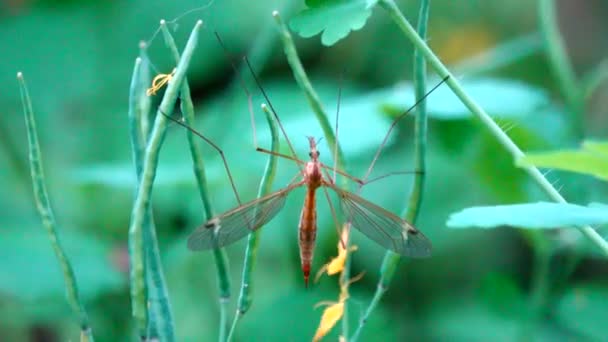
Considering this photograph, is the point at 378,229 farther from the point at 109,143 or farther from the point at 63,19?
the point at 63,19

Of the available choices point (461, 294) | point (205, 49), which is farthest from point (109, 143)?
point (461, 294)

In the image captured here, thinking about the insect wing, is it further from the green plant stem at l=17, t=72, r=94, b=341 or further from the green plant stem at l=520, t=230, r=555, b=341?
the green plant stem at l=520, t=230, r=555, b=341

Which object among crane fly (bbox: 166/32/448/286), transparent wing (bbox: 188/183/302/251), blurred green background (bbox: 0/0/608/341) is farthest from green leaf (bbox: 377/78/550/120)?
transparent wing (bbox: 188/183/302/251)

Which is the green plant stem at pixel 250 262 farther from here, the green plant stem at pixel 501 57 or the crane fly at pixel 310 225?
the green plant stem at pixel 501 57

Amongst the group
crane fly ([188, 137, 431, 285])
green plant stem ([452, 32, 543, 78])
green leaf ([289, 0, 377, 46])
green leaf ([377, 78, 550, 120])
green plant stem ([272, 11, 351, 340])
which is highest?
green plant stem ([452, 32, 543, 78])

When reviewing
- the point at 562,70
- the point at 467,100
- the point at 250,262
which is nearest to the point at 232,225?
the point at 250,262

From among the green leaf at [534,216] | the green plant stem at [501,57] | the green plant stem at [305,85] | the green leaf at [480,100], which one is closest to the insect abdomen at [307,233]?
the green plant stem at [305,85]
